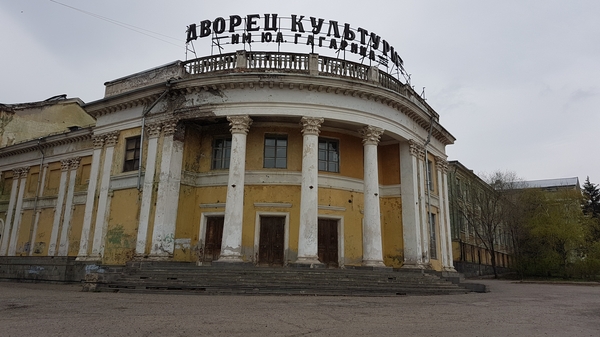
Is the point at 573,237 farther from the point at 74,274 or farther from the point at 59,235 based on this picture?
the point at 59,235

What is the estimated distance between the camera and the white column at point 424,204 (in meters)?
18.9

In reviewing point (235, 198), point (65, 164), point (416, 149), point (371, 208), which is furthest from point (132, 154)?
point (416, 149)

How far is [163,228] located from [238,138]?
15.3 feet

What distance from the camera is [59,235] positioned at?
23.5 metres

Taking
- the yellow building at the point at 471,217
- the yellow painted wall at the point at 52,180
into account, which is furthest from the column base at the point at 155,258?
the yellow building at the point at 471,217

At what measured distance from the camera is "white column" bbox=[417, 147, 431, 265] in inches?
743

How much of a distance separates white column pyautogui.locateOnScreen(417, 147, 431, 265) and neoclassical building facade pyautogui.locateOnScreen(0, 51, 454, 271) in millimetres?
81

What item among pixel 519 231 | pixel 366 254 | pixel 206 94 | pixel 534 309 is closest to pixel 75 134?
pixel 206 94

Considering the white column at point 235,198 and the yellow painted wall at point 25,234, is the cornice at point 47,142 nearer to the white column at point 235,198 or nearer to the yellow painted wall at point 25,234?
the yellow painted wall at point 25,234

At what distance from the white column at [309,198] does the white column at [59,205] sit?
15.9m

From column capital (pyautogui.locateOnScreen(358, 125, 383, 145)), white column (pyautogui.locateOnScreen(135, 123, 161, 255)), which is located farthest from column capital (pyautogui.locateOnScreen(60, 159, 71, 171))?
column capital (pyautogui.locateOnScreen(358, 125, 383, 145))

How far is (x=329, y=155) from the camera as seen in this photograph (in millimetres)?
18844

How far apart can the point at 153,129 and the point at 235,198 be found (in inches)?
210

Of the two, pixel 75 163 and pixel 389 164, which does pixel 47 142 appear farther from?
pixel 389 164
